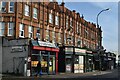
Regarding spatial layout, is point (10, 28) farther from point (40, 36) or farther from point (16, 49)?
point (40, 36)

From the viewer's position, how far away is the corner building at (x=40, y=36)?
124ft

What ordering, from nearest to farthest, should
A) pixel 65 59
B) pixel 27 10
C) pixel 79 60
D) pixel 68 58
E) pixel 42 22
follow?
pixel 27 10, pixel 42 22, pixel 65 59, pixel 68 58, pixel 79 60

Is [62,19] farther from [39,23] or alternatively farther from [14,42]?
[14,42]

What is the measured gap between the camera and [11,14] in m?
38.2

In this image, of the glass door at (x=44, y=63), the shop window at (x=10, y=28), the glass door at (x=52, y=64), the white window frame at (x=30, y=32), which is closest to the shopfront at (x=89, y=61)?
the glass door at (x=52, y=64)

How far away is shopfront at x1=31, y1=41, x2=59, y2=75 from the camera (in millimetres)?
38312

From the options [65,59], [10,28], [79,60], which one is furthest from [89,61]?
[10,28]

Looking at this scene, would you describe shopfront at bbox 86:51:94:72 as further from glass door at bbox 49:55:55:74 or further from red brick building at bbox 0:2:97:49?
glass door at bbox 49:55:55:74

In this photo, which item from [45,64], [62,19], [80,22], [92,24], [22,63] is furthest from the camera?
[92,24]

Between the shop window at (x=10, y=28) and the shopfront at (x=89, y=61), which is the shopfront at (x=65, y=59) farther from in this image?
the shop window at (x=10, y=28)

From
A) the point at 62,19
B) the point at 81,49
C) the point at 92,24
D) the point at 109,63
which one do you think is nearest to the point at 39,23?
the point at 62,19

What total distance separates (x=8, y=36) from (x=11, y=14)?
2.91m

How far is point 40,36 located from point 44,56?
11.4ft

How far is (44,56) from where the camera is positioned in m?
41.0
